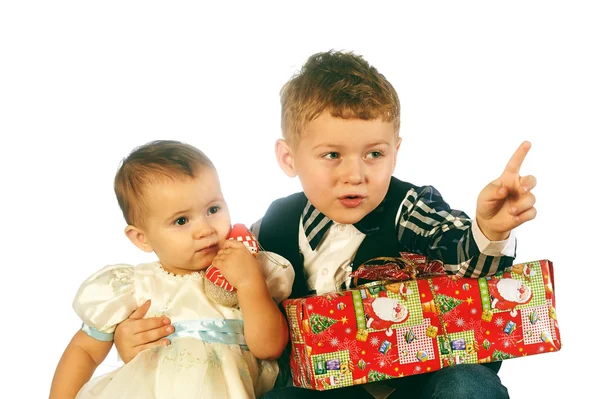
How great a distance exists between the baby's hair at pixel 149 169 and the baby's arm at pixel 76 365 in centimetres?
27

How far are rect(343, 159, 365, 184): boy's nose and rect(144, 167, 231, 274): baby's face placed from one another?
26 centimetres

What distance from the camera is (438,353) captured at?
1321 millimetres

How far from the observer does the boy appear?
1286mm

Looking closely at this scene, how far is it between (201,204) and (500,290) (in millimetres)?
582

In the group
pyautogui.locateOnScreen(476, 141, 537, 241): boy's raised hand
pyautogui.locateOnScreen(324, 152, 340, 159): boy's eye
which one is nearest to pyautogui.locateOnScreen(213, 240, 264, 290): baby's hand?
pyautogui.locateOnScreen(324, 152, 340, 159): boy's eye

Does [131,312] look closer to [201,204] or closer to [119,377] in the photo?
[119,377]

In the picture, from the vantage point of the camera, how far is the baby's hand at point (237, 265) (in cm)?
138

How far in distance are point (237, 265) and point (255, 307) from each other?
0.29 feet

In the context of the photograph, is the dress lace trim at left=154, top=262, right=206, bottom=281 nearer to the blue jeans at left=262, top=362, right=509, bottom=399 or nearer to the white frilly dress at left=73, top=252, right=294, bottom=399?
the white frilly dress at left=73, top=252, right=294, bottom=399

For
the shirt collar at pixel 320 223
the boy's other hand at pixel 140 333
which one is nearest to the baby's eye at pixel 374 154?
the shirt collar at pixel 320 223

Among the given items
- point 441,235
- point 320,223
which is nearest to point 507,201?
point 441,235

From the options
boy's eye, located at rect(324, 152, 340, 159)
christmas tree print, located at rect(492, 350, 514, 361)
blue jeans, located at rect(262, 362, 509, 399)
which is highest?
boy's eye, located at rect(324, 152, 340, 159)

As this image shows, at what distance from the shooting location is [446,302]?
1.32 m

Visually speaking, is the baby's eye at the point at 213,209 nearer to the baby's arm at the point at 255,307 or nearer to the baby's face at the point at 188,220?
the baby's face at the point at 188,220
